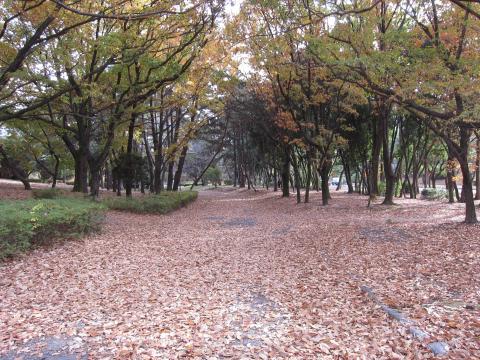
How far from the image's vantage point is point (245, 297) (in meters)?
5.30

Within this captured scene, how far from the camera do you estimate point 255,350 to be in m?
3.64

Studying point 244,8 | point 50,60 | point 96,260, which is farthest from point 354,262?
point 50,60

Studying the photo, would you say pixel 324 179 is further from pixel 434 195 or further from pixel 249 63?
pixel 434 195

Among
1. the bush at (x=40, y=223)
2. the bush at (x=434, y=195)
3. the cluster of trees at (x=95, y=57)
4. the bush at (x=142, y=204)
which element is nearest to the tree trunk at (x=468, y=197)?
the cluster of trees at (x=95, y=57)

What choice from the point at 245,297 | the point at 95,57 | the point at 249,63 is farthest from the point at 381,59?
the point at 249,63

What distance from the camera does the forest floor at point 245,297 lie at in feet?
12.1

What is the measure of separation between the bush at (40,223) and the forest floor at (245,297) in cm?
26

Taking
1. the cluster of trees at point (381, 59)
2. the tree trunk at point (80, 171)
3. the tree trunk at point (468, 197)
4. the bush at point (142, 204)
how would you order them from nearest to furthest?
the cluster of trees at point (381, 59) → the tree trunk at point (468, 197) → the bush at point (142, 204) → the tree trunk at point (80, 171)

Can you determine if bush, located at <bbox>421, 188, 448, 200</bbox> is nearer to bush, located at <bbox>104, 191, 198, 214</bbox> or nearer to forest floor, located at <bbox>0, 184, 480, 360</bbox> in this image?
forest floor, located at <bbox>0, 184, 480, 360</bbox>

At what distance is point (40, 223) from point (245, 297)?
406cm

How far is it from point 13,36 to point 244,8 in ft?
24.7

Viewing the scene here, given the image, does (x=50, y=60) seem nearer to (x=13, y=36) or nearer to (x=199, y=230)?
(x=13, y=36)

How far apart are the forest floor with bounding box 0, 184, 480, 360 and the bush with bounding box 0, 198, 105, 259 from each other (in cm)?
26

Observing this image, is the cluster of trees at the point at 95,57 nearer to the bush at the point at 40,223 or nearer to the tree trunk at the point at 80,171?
the tree trunk at the point at 80,171
